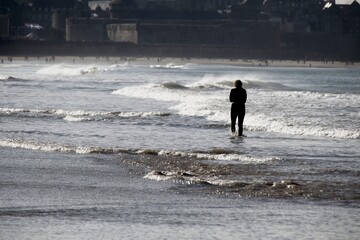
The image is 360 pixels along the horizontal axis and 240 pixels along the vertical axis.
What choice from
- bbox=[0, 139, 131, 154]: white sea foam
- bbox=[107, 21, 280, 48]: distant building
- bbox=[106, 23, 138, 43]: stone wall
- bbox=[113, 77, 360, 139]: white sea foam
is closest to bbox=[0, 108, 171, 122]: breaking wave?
bbox=[113, 77, 360, 139]: white sea foam

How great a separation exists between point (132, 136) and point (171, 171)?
22.9ft

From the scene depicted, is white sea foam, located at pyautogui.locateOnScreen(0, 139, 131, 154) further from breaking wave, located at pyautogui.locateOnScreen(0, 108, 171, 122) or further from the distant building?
the distant building

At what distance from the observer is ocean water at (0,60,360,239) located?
43.6 ft

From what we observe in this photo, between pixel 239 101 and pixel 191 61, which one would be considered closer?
pixel 239 101

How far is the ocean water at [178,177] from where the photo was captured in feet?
43.6

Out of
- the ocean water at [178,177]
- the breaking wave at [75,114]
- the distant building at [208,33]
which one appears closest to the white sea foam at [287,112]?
the ocean water at [178,177]

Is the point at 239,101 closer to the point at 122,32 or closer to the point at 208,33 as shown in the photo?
the point at 208,33

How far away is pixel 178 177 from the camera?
17.2m

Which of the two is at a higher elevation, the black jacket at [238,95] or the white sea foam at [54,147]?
the black jacket at [238,95]

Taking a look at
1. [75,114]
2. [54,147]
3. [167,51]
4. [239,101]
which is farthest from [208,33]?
[54,147]

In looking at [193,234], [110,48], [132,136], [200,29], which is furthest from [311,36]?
[193,234]

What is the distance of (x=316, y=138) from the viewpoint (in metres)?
24.5

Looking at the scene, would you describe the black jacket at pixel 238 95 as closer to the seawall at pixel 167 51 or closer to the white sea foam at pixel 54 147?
the white sea foam at pixel 54 147

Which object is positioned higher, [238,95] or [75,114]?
[238,95]
